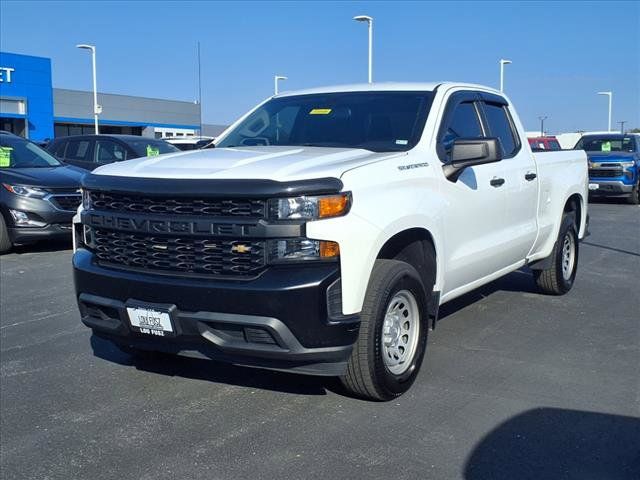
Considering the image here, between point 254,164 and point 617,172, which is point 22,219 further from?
point 617,172

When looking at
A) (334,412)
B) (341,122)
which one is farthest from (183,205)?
(341,122)

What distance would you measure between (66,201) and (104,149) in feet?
12.3

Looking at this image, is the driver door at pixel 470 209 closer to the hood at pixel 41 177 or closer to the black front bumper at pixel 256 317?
the black front bumper at pixel 256 317

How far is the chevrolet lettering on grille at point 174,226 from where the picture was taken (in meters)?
3.70

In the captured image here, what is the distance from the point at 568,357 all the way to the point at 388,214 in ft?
6.94

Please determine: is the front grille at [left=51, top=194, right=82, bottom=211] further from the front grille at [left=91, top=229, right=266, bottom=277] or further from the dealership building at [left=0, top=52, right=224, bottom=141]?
the dealership building at [left=0, top=52, right=224, bottom=141]

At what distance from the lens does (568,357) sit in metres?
5.23

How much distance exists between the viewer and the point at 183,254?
12.8ft

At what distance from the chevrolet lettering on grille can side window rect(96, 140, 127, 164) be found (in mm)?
9605

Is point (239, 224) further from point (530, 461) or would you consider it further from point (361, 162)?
point (530, 461)

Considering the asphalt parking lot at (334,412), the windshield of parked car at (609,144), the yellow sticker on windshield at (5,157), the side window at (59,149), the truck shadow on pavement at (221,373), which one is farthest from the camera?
the windshield of parked car at (609,144)

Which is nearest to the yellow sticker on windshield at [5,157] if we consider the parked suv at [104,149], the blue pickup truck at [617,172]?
the parked suv at [104,149]

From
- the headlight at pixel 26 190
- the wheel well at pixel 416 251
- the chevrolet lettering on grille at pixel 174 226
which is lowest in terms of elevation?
the wheel well at pixel 416 251

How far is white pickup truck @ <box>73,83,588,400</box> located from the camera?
12.0 ft
